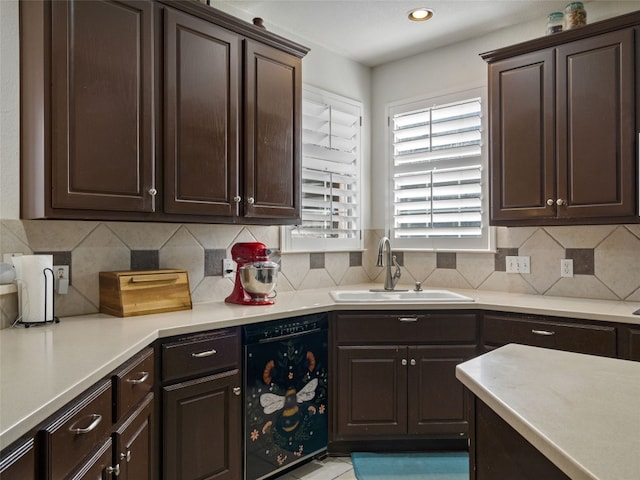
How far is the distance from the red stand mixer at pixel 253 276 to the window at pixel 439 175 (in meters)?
1.41

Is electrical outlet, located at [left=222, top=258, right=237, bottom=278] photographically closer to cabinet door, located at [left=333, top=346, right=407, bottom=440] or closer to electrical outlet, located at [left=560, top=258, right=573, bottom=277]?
cabinet door, located at [left=333, top=346, right=407, bottom=440]

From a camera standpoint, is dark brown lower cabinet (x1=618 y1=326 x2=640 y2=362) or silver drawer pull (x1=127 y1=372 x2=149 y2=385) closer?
silver drawer pull (x1=127 y1=372 x2=149 y2=385)

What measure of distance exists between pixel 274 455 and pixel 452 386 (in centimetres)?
108

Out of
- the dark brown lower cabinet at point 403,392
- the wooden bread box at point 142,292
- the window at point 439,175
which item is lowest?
the dark brown lower cabinet at point 403,392

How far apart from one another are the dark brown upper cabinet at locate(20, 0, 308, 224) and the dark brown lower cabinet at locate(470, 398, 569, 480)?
5.31 feet

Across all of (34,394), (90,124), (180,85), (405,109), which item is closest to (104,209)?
(90,124)

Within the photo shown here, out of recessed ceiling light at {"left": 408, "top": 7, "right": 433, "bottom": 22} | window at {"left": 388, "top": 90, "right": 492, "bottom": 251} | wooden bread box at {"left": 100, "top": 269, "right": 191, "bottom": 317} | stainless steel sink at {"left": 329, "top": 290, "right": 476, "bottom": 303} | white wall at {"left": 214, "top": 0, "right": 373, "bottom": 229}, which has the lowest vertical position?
stainless steel sink at {"left": 329, "top": 290, "right": 476, "bottom": 303}

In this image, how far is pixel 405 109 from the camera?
3.60 m

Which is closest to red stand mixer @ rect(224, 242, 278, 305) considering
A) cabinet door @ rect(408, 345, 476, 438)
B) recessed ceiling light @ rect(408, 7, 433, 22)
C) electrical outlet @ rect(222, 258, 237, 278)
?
electrical outlet @ rect(222, 258, 237, 278)

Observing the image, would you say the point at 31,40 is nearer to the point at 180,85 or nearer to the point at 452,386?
the point at 180,85

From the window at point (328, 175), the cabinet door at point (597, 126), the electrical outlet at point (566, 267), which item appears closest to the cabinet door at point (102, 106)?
the window at point (328, 175)

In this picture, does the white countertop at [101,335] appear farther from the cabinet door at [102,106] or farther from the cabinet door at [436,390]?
the cabinet door at [102,106]

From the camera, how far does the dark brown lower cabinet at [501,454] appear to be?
35.7 inches

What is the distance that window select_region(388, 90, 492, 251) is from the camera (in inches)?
128
